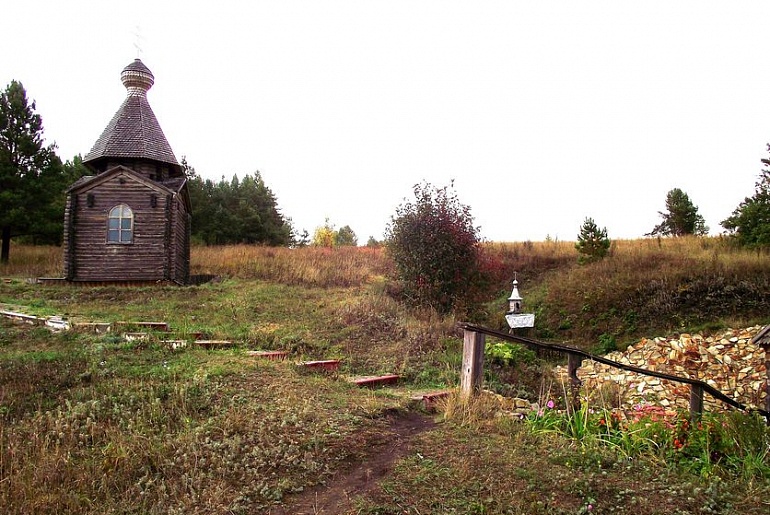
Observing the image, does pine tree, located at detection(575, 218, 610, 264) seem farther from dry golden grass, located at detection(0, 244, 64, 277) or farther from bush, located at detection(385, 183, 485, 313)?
dry golden grass, located at detection(0, 244, 64, 277)

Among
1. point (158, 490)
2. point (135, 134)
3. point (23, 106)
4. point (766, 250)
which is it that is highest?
point (23, 106)

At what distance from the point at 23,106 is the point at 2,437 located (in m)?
25.3

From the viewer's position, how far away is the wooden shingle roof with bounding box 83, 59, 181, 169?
17.6 metres

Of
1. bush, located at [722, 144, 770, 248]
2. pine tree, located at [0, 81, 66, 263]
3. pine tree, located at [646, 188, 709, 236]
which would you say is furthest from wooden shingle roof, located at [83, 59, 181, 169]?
pine tree, located at [646, 188, 709, 236]

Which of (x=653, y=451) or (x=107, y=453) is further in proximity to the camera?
(x=653, y=451)

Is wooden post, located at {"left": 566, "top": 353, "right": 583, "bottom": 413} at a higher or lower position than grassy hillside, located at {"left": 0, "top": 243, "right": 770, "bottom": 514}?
higher

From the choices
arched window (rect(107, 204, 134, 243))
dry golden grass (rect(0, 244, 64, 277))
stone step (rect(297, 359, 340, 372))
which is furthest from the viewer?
dry golden grass (rect(0, 244, 64, 277))

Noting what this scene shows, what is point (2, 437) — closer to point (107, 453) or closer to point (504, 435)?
point (107, 453)

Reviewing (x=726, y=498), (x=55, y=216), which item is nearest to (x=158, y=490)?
(x=726, y=498)

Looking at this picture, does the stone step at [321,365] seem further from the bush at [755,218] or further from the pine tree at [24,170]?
the pine tree at [24,170]

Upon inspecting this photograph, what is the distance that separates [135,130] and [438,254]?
1328 cm

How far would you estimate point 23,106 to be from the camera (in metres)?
23.3

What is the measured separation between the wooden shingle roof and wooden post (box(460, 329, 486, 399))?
1598 centimetres

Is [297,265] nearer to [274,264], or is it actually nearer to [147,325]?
[274,264]
